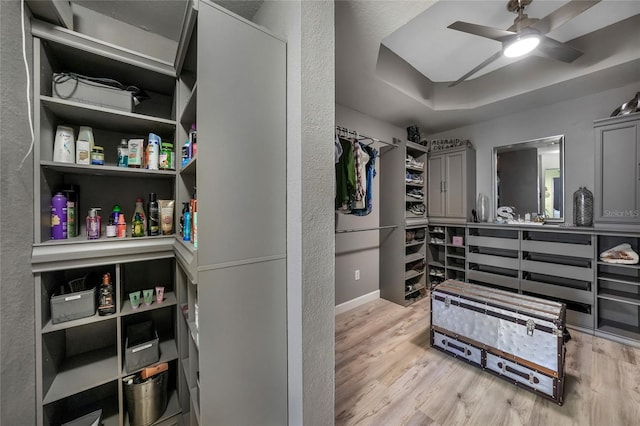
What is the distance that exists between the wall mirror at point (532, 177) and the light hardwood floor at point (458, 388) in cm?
144

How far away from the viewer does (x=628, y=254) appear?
2105 millimetres

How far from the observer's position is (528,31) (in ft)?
5.01

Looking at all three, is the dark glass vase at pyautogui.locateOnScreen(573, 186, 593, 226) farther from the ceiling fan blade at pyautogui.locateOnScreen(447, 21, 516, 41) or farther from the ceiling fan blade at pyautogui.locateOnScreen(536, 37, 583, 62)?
the ceiling fan blade at pyautogui.locateOnScreen(447, 21, 516, 41)

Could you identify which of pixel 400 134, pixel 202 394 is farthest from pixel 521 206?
pixel 202 394

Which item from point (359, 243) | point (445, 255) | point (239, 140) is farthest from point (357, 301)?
point (239, 140)

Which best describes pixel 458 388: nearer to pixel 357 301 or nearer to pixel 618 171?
pixel 357 301

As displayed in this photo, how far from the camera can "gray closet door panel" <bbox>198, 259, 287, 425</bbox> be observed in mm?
947

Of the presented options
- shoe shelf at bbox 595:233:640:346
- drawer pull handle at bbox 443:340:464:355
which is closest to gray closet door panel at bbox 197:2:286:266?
drawer pull handle at bbox 443:340:464:355

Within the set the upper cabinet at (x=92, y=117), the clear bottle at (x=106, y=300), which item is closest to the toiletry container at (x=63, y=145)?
the upper cabinet at (x=92, y=117)

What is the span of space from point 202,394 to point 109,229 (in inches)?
42.5

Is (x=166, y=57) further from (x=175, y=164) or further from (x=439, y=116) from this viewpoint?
(x=439, y=116)

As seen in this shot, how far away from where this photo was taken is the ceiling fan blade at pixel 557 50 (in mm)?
1618

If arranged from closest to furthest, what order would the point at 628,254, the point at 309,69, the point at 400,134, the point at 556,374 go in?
the point at 309,69 → the point at 556,374 → the point at 628,254 → the point at 400,134

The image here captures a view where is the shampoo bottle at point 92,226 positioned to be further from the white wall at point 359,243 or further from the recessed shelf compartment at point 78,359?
the white wall at point 359,243
